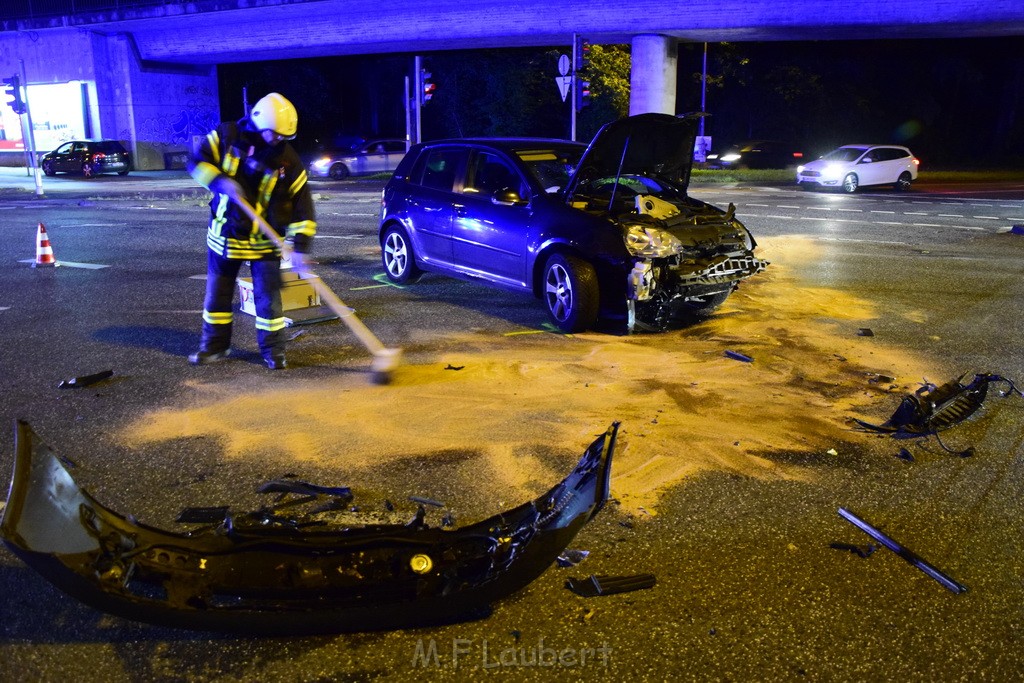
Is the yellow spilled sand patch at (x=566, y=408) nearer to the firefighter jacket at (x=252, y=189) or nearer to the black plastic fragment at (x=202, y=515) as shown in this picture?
the black plastic fragment at (x=202, y=515)

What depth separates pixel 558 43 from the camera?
109 ft

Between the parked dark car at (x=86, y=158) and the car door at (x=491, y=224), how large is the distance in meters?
30.2

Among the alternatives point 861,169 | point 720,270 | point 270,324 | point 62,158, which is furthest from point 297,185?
point 62,158

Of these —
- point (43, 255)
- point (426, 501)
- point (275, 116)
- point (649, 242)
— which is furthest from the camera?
point (43, 255)

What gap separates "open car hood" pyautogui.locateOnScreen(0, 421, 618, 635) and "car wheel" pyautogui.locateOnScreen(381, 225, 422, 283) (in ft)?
22.5

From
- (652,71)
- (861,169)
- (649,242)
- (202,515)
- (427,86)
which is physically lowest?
(202,515)

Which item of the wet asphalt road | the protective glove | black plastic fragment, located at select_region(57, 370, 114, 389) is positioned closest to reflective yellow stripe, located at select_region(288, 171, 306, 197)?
the protective glove

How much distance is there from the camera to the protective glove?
6.60m

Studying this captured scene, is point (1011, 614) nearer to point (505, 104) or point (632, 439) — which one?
point (632, 439)

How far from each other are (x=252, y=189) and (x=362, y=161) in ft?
99.3

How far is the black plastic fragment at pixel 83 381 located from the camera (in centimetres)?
654

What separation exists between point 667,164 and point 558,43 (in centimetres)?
2551

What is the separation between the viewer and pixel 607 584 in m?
3.80

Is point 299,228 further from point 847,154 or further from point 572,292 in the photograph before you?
point 847,154
